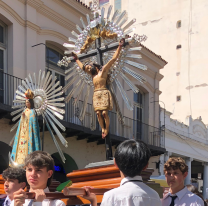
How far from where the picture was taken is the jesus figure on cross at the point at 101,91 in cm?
373

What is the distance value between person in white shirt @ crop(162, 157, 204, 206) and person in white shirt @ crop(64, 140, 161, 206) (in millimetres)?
756

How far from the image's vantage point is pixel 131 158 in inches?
84.9

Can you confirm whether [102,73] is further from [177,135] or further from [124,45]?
[177,135]

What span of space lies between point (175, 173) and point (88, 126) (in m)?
8.39

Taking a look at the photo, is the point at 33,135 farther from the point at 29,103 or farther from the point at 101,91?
the point at 101,91

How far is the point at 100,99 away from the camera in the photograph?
147 inches

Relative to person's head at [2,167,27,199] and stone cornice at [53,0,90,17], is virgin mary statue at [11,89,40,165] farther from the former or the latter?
stone cornice at [53,0,90,17]

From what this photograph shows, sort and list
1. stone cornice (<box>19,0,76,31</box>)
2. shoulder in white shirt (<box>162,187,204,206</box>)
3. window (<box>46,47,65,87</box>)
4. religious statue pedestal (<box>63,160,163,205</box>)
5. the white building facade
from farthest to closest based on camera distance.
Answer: the white building facade, window (<box>46,47,65,87</box>), stone cornice (<box>19,0,76,31</box>), religious statue pedestal (<box>63,160,163,205</box>), shoulder in white shirt (<box>162,187,204,206</box>)

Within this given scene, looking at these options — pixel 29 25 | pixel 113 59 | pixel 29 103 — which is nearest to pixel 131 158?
pixel 113 59

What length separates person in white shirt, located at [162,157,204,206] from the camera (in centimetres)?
285

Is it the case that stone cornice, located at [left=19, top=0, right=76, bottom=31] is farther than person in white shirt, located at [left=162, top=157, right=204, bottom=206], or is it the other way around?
stone cornice, located at [left=19, top=0, right=76, bottom=31]

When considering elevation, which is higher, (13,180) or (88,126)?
(88,126)

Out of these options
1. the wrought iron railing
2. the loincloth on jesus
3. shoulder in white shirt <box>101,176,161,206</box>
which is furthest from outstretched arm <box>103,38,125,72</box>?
the wrought iron railing

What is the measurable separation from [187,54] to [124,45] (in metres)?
17.4
